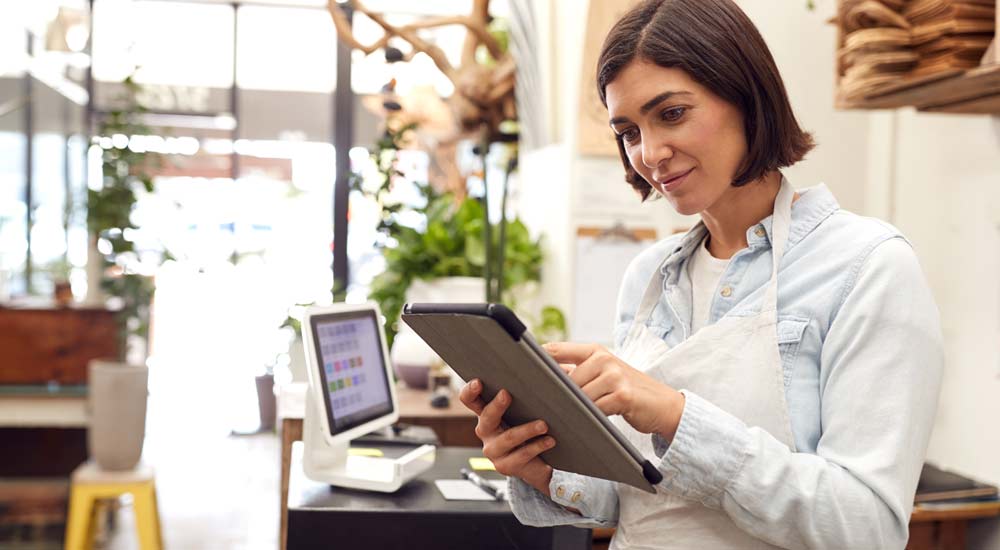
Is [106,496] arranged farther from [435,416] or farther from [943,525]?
[943,525]

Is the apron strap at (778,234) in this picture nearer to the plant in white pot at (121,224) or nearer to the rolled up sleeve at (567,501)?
the rolled up sleeve at (567,501)

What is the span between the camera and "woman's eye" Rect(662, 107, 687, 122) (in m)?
1.16

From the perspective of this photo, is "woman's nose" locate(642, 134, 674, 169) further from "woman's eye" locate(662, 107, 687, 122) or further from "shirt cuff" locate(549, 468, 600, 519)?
"shirt cuff" locate(549, 468, 600, 519)

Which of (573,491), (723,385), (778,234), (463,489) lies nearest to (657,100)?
(778,234)

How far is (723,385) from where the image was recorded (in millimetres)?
1180

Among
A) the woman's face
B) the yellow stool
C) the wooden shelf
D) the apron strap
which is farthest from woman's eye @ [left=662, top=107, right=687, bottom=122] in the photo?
the yellow stool

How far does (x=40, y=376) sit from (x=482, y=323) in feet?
14.0

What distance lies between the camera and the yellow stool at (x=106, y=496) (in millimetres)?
3846

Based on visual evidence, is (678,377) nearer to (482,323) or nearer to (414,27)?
(482,323)

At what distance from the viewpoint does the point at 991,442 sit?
2.33 metres

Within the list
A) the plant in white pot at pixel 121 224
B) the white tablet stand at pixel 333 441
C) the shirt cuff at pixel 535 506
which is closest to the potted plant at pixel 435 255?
the white tablet stand at pixel 333 441

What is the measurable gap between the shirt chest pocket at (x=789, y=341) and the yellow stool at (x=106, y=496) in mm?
3335

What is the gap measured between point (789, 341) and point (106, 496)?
3429 mm

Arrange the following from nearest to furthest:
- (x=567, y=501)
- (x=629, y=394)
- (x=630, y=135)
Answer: (x=629, y=394), (x=630, y=135), (x=567, y=501)
